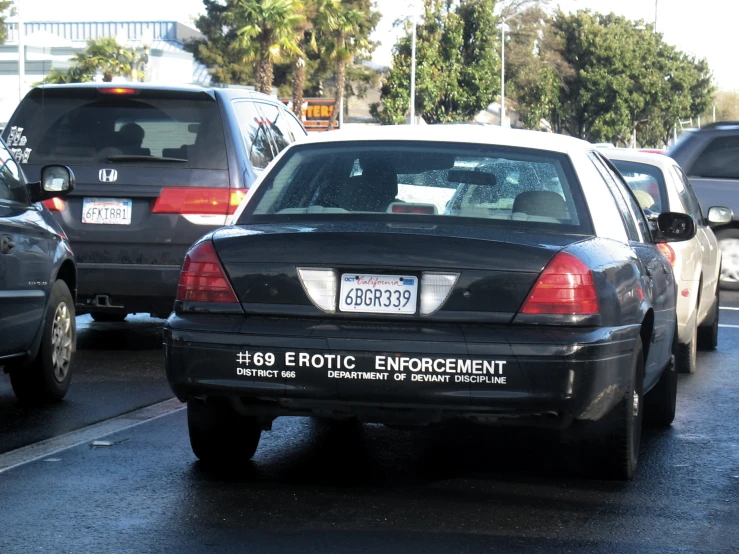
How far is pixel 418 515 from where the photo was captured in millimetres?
5164

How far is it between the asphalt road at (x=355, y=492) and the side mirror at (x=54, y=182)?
1.25 metres

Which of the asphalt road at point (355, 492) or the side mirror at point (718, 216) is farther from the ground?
the side mirror at point (718, 216)

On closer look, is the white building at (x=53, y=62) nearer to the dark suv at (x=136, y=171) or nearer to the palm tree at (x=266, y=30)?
the palm tree at (x=266, y=30)

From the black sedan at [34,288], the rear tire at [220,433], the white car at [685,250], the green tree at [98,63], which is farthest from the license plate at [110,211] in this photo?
the green tree at [98,63]

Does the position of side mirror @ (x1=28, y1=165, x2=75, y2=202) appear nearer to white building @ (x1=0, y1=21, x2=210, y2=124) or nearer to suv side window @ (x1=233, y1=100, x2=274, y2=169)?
suv side window @ (x1=233, y1=100, x2=274, y2=169)

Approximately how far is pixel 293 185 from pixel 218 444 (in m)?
1.17

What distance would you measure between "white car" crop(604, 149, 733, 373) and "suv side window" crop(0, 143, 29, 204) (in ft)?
12.8

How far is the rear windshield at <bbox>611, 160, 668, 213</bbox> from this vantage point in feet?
32.5

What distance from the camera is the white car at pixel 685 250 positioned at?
923cm

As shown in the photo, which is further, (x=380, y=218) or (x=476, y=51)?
(x=476, y=51)

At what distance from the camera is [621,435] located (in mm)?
5637

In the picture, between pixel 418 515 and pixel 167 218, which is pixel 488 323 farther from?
pixel 167 218

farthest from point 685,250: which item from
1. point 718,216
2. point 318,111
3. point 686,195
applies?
point 318,111

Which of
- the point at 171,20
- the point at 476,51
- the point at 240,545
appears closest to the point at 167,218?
the point at 240,545
